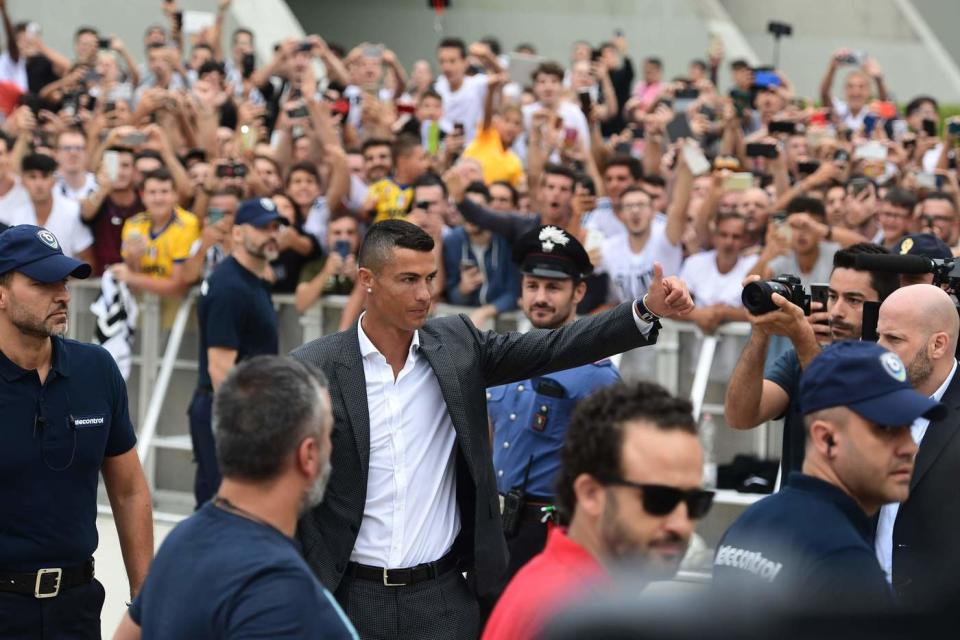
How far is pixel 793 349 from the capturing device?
5359 millimetres

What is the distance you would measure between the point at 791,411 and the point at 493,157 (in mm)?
7314

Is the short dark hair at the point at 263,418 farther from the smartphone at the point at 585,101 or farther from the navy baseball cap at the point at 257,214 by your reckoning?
the smartphone at the point at 585,101

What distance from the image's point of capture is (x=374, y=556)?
4.95 metres

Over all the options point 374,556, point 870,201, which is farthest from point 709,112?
point 374,556

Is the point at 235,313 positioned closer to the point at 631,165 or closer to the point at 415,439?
the point at 631,165

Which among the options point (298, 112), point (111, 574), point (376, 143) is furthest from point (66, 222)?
point (111, 574)

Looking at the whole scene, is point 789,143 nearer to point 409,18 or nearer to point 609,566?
point 609,566

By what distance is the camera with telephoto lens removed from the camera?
190 inches

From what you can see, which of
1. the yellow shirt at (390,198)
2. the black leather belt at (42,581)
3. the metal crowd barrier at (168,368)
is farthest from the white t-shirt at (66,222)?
the black leather belt at (42,581)

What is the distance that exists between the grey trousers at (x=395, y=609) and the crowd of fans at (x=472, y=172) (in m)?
4.48

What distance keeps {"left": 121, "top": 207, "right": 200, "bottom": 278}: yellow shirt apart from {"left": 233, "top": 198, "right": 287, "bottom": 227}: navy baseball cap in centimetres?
192

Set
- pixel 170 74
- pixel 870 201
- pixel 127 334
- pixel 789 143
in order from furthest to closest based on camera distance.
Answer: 1. pixel 170 74
2. pixel 789 143
3. pixel 127 334
4. pixel 870 201

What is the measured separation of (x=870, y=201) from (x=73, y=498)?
6.22 metres

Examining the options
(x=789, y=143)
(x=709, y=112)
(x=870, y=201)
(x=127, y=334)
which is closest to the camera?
(x=870, y=201)
